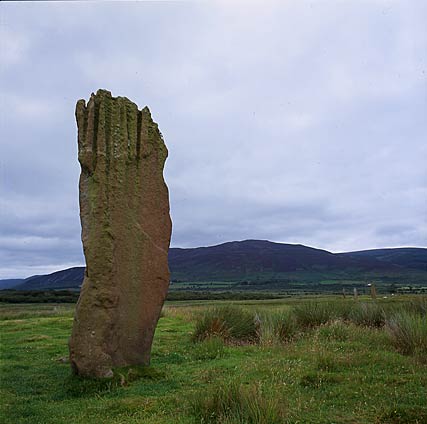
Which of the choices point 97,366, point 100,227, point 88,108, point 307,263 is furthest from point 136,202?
point 307,263

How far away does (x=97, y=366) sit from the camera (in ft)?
30.4

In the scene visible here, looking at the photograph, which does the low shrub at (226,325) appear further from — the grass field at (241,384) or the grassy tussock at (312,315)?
the grassy tussock at (312,315)

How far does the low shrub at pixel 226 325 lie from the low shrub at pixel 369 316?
11.1ft

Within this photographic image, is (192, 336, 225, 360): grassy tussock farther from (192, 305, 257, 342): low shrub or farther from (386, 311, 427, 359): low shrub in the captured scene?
(386, 311, 427, 359): low shrub

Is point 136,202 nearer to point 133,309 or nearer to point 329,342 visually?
point 133,309

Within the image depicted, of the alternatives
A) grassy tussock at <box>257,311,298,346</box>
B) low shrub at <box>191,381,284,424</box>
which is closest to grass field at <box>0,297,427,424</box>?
low shrub at <box>191,381,284,424</box>

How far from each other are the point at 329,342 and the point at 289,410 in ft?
19.8

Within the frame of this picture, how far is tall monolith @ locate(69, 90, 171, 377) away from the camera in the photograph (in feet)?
31.0

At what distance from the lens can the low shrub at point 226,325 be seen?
14625 mm

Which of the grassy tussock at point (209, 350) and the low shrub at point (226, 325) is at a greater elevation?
the low shrub at point (226, 325)

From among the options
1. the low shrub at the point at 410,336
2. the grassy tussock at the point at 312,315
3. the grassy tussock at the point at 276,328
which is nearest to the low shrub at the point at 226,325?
the grassy tussock at the point at 276,328

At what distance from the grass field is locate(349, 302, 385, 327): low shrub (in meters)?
1.95

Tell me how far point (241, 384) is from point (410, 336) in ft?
17.7

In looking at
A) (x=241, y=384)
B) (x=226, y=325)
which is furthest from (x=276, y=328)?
(x=241, y=384)
